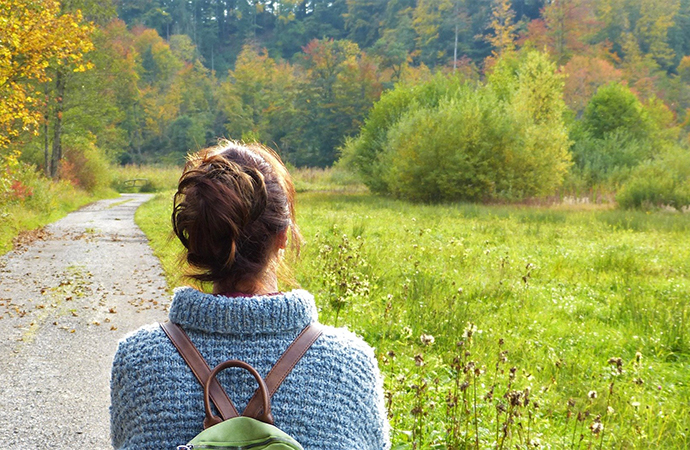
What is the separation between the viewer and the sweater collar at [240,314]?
4.97 ft

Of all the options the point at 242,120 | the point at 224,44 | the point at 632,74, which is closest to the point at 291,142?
the point at 242,120

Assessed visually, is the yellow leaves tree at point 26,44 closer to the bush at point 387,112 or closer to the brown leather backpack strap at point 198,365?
the brown leather backpack strap at point 198,365

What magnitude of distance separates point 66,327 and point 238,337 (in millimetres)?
5875

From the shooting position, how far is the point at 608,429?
4.08m

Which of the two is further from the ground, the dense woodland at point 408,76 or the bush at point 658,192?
the dense woodland at point 408,76

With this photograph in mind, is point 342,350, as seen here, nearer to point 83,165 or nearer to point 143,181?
point 83,165

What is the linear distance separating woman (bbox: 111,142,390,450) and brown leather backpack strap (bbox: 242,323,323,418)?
2cm

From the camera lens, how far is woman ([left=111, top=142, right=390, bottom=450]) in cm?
150

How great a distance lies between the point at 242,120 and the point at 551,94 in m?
44.3

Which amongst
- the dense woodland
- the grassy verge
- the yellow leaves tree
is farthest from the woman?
the dense woodland

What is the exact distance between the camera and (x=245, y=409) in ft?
4.67

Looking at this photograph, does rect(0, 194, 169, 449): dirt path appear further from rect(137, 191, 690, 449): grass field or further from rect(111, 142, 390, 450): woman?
rect(111, 142, 390, 450): woman

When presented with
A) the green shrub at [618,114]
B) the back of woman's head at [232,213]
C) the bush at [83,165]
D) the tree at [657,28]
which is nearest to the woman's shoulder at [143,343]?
the back of woman's head at [232,213]

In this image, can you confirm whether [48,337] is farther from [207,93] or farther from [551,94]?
[207,93]
